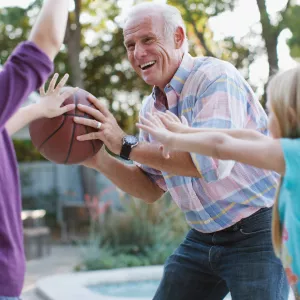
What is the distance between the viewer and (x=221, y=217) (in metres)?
3.08

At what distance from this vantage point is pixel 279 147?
2205mm

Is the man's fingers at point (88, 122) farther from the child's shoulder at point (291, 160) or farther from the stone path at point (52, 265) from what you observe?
the stone path at point (52, 265)

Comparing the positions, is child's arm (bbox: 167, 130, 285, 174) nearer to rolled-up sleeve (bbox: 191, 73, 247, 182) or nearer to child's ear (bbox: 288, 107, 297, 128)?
child's ear (bbox: 288, 107, 297, 128)

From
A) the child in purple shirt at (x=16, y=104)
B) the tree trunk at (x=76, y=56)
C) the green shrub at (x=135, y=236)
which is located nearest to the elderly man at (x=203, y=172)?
the child in purple shirt at (x=16, y=104)

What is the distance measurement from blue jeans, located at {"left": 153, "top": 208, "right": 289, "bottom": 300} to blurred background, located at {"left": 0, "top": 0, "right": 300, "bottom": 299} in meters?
2.66

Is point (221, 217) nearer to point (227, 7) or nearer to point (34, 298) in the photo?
point (34, 298)

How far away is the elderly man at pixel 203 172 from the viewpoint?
115 inches

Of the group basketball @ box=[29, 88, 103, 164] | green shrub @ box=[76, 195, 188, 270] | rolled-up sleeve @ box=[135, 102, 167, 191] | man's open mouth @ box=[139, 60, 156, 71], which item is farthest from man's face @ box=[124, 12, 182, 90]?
green shrub @ box=[76, 195, 188, 270]

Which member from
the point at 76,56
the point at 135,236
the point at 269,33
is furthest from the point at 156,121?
the point at 76,56

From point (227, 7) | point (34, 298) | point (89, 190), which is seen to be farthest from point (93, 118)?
point (89, 190)

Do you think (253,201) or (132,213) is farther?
(132,213)

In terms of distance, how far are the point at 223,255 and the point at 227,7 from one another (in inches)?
316

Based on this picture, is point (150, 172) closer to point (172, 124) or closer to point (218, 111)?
point (218, 111)

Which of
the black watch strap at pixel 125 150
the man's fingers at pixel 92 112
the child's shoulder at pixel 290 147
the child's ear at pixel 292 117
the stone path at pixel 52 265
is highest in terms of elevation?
the child's ear at pixel 292 117
